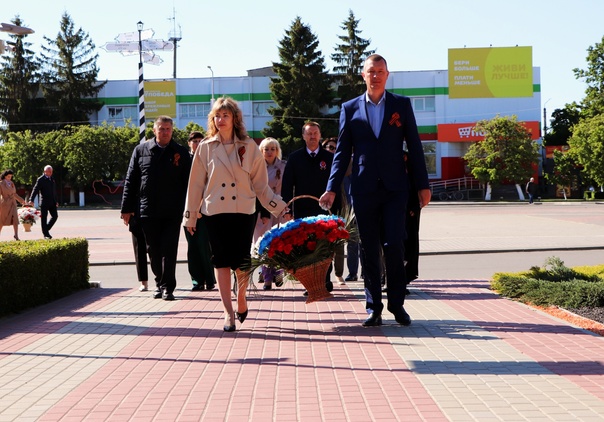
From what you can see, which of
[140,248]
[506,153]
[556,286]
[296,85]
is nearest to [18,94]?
[296,85]

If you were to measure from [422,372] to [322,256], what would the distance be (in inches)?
99.3

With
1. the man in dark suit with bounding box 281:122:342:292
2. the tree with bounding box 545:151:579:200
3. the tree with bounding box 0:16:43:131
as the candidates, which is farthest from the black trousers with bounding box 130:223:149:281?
the tree with bounding box 0:16:43:131

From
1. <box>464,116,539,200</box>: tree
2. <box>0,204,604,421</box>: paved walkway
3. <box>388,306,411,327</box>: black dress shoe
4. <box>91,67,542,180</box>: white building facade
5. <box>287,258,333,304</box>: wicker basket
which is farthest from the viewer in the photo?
<box>91,67,542,180</box>: white building facade

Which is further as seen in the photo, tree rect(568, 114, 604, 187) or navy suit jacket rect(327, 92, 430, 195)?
tree rect(568, 114, 604, 187)

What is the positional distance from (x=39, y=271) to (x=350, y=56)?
6822cm

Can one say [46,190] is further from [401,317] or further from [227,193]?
[401,317]

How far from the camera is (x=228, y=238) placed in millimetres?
8023

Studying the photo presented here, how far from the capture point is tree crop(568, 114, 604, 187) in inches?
2414

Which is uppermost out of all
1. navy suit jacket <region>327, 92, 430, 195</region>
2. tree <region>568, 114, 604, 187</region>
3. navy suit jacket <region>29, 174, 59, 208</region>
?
tree <region>568, 114, 604, 187</region>

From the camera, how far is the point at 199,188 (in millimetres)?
8125

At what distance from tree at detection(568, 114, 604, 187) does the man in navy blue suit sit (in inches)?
2211

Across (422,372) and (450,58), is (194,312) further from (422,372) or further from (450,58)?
(450,58)

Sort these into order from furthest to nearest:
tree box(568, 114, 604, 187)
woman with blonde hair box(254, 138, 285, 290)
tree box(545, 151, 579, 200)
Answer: tree box(545, 151, 579, 200) → tree box(568, 114, 604, 187) → woman with blonde hair box(254, 138, 285, 290)

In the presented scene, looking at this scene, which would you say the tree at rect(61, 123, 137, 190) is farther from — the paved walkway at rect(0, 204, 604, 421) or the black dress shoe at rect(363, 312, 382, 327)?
the black dress shoe at rect(363, 312, 382, 327)
